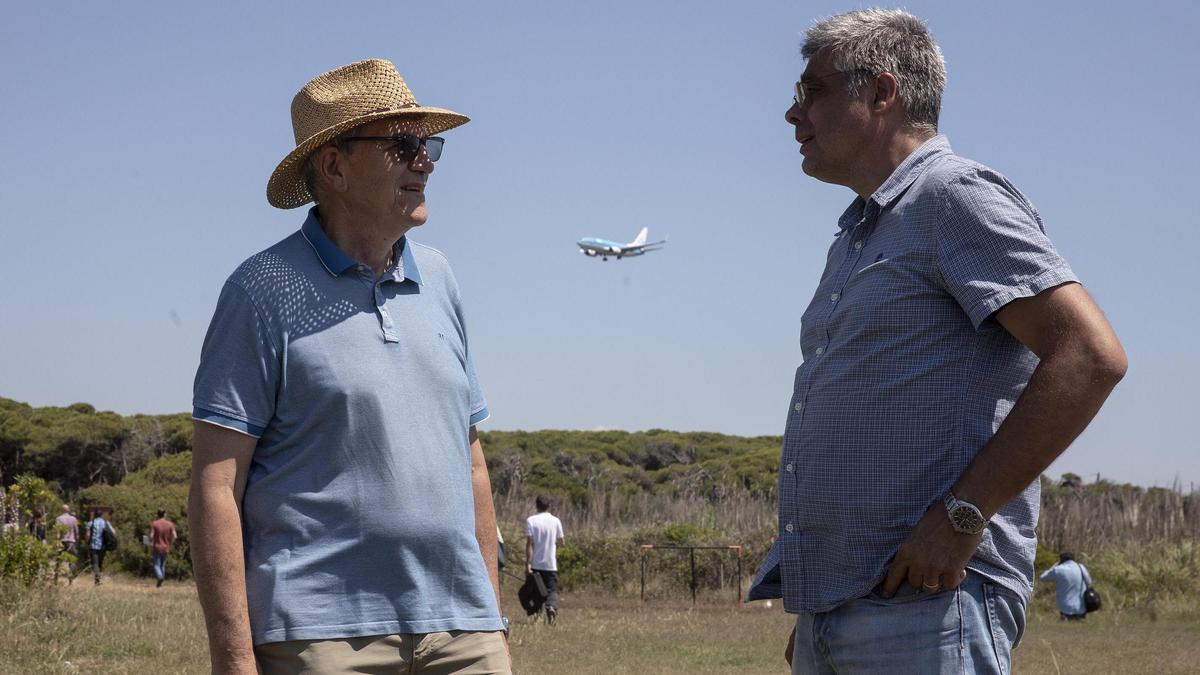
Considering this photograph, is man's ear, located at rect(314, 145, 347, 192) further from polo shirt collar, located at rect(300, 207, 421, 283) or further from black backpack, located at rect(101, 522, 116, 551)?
black backpack, located at rect(101, 522, 116, 551)

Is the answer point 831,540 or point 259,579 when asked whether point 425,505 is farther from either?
point 831,540

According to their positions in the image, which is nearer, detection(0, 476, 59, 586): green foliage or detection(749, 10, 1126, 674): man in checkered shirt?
detection(749, 10, 1126, 674): man in checkered shirt

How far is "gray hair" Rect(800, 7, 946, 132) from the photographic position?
10.3ft

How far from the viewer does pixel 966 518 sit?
2.63 m

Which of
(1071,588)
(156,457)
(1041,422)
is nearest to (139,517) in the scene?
(156,457)

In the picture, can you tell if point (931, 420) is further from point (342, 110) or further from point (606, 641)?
point (606, 641)

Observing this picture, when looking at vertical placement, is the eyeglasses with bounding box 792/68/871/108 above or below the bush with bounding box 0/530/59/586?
above

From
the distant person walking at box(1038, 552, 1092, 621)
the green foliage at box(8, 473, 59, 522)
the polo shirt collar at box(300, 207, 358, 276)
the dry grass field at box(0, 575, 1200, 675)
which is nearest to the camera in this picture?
the polo shirt collar at box(300, 207, 358, 276)

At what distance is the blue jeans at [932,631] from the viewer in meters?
2.70

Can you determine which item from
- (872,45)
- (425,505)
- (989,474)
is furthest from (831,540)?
(872,45)

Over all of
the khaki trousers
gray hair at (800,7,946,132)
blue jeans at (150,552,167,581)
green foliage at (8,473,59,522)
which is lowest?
blue jeans at (150,552,167,581)

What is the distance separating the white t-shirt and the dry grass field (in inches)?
28.5

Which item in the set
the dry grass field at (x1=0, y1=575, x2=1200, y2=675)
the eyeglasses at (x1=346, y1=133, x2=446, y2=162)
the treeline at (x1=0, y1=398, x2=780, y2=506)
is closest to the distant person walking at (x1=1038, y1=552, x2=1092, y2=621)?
the dry grass field at (x1=0, y1=575, x2=1200, y2=675)

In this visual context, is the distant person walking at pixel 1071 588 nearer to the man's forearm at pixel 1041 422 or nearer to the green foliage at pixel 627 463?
the green foliage at pixel 627 463
